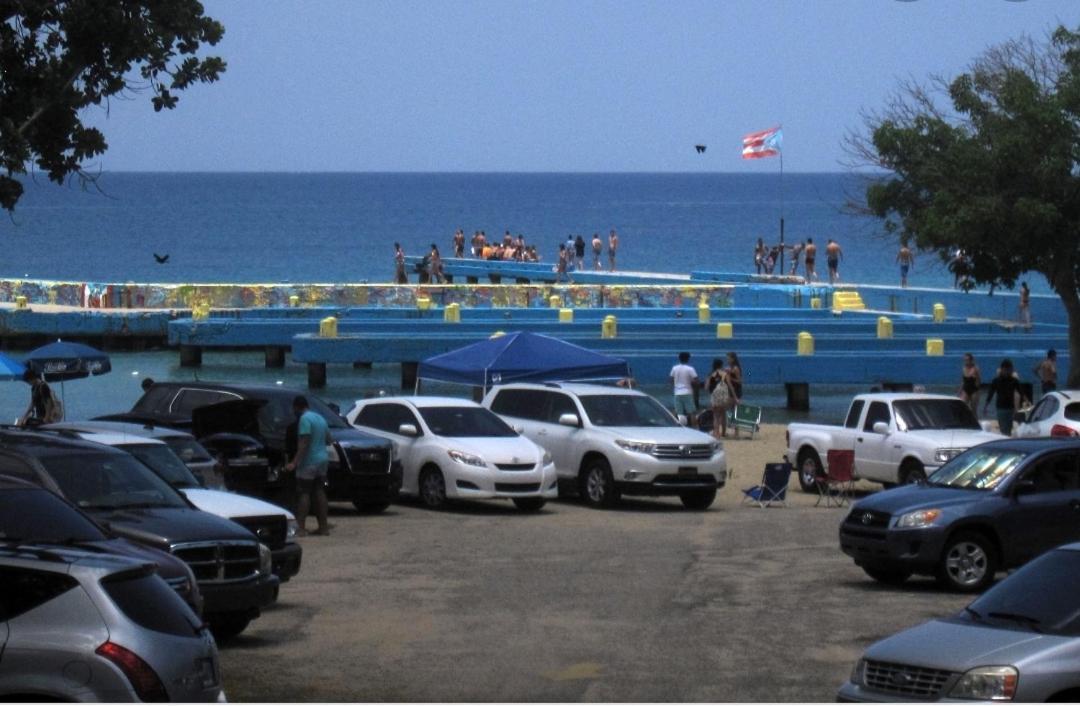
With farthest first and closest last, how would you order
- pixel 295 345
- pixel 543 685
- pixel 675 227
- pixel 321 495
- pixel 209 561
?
pixel 675 227 < pixel 295 345 < pixel 321 495 < pixel 209 561 < pixel 543 685

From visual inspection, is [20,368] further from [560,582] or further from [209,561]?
[209,561]

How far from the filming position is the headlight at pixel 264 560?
13.6 m

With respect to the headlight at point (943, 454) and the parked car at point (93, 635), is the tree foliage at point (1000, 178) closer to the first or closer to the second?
the headlight at point (943, 454)

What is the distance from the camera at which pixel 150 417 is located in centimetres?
2197

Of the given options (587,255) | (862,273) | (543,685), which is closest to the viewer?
(543,685)

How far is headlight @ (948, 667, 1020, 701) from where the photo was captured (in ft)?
29.8

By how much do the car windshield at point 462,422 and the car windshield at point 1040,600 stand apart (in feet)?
44.2

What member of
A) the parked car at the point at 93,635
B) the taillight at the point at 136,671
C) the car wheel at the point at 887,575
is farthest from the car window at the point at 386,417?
the taillight at the point at 136,671

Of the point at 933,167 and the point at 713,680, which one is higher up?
the point at 933,167

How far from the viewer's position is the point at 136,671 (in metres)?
8.09

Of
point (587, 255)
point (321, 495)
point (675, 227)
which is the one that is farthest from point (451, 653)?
point (675, 227)

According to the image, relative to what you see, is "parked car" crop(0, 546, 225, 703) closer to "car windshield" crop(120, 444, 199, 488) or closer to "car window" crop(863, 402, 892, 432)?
"car windshield" crop(120, 444, 199, 488)

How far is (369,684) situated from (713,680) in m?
2.47

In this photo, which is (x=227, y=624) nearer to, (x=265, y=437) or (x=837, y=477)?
(x=265, y=437)
